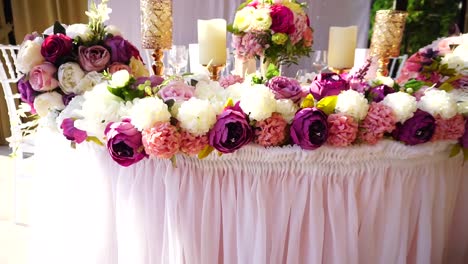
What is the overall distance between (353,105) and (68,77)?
0.85 meters

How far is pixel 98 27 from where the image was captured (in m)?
1.29

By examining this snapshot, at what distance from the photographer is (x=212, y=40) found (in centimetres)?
160

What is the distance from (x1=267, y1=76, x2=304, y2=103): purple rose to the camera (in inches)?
38.7

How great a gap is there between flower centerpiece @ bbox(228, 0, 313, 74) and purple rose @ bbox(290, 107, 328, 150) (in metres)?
0.67

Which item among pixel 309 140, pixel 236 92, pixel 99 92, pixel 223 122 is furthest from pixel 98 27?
pixel 309 140

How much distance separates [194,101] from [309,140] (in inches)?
11.4

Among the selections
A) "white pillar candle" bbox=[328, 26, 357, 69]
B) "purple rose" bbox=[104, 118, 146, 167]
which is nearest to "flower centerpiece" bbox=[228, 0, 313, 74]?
"white pillar candle" bbox=[328, 26, 357, 69]

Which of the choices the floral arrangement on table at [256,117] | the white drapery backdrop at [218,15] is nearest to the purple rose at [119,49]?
the floral arrangement on table at [256,117]

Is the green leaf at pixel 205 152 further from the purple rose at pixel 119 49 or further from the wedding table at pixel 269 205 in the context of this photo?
the purple rose at pixel 119 49

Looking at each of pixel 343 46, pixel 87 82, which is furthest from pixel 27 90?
pixel 343 46

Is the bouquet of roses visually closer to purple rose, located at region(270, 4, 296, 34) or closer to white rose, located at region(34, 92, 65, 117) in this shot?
purple rose, located at region(270, 4, 296, 34)

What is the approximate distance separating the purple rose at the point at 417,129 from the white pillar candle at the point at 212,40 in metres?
0.86

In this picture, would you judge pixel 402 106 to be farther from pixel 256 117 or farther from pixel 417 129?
pixel 256 117

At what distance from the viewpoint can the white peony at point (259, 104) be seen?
2.91ft
